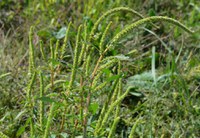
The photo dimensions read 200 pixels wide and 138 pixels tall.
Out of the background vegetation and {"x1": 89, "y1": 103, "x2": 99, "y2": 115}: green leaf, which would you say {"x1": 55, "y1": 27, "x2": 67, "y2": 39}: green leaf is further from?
{"x1": 89, "y1": 103, "x2": 99, "y2": 115}: green leaf

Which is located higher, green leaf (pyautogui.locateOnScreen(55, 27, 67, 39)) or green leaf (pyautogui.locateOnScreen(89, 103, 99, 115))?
green leaf (pyautogui.locateOnScreen(89, 103, 99, 115))

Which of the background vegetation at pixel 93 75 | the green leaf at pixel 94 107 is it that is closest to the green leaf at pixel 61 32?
the background vegetation at pixel 93 75

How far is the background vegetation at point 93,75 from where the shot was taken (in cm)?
132

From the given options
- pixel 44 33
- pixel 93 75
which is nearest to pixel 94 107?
pixel 93 75

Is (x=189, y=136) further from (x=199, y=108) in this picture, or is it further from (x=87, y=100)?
(x=87, y=100)

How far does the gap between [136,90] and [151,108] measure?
283 millimetres

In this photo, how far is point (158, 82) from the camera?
7.50ft

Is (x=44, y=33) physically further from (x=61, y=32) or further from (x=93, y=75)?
(x=93, y=75)

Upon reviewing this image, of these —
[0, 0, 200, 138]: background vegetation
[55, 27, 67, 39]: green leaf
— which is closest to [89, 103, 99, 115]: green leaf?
[0, 0, 200, 138]: background vegetation

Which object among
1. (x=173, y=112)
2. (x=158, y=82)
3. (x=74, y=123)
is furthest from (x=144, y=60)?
(x=74, y=123)

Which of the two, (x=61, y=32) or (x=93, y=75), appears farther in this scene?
(x=61, y=32)

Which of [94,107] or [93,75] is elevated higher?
[93,75]

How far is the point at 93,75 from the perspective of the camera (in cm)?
129

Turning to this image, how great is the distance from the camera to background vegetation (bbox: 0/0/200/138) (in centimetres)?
132
